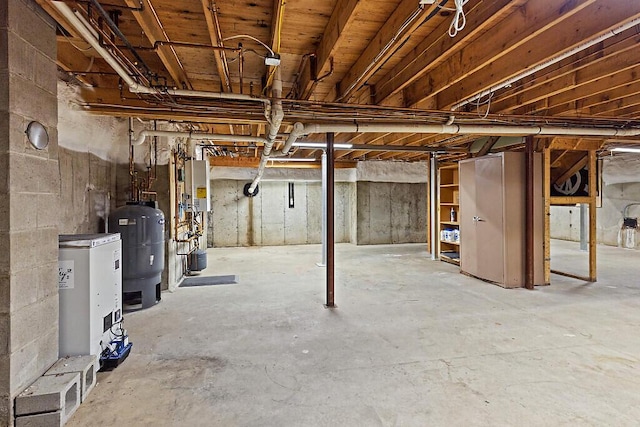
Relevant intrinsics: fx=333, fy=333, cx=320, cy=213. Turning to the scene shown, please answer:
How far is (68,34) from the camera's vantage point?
7.30 feet

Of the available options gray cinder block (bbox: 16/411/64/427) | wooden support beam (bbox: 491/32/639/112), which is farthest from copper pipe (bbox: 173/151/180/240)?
wooden support beam (bbox: 491/32/639/112)

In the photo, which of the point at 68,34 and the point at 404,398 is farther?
the point at 68,34

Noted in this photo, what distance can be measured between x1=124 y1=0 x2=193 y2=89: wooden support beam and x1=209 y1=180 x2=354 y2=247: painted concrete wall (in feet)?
18.1

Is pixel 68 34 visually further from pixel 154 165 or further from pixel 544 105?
pixel 544 105

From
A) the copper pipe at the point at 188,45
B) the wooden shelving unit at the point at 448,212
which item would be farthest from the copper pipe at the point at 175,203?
the wooden shelving unit at the point at 448,212

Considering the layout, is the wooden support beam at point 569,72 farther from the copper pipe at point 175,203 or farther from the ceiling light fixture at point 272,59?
the copper pipe at point 175,203

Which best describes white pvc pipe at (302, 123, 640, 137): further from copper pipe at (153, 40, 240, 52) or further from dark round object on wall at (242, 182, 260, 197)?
dark round object on wall at (242, 182, 260, 197)

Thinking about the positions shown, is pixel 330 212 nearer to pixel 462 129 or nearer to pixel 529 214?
pixel 462 129

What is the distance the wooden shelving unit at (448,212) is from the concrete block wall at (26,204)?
5.98 metres

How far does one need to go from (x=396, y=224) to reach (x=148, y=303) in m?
6.84

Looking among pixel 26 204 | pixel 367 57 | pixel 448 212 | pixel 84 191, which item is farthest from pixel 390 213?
pixel 26 204

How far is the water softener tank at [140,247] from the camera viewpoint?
356 cm

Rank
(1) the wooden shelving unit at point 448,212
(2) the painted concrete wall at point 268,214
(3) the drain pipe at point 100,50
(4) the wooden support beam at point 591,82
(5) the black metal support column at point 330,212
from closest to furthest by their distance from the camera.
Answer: (3) the drain pipe at point 100,50 → (4) the wooden support beam at point 591,82 → (5) the black metal support column at point 330,212 → (1) the wooden shelving unit at point 448,212 → (2) the painted concrete wall at point 268,214

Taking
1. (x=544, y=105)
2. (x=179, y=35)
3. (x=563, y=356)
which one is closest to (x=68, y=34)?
(x=179, y=35)
